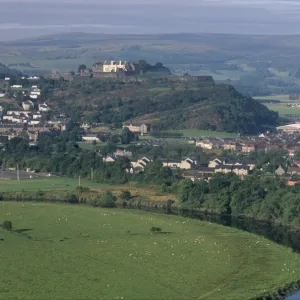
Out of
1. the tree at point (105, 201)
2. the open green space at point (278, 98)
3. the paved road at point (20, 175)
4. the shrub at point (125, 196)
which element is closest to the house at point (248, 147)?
the paved road at point (20, 175)

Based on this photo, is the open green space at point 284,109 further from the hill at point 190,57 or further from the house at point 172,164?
the house at point 172,164

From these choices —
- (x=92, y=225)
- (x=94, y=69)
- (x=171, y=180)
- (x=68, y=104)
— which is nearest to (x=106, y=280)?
(x=92, y=225)

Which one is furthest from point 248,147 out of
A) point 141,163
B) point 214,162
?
point 141,163

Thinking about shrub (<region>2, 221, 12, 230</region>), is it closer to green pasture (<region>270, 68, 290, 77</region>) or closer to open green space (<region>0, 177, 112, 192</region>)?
open green space (<region>0, 177, 112, 192</region>)

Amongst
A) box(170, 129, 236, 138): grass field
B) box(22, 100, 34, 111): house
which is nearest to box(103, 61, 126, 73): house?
box(22, 100, 34, 111): house

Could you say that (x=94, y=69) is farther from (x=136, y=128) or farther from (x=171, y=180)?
(x=171, y=180)

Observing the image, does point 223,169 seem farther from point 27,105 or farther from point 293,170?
point 27,105
